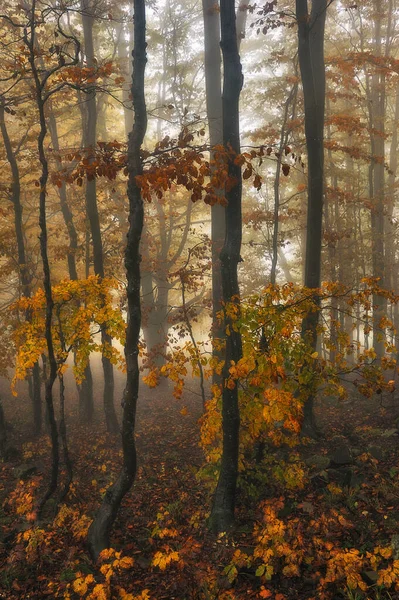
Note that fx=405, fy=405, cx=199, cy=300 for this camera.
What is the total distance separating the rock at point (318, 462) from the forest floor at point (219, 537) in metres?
0.02

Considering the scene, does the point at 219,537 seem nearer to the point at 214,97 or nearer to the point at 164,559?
the point at 164,559

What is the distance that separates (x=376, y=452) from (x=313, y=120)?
272 inches

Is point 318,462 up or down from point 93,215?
down

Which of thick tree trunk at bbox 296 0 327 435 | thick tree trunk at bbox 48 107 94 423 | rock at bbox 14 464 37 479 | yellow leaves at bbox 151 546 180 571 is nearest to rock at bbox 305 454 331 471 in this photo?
thick tree trunk at bbox 296 0 327 435

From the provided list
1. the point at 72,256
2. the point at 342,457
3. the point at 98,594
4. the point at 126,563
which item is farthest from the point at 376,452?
the point at 72,256

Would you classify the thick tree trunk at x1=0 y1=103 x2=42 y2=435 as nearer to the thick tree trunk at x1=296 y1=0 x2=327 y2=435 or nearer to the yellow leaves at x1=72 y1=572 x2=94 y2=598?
the yellow leaves at x1=72 y1=572 x2=94 y2=598

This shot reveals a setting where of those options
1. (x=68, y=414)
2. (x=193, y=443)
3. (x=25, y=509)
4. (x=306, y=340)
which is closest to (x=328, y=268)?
(x=193, y=443)

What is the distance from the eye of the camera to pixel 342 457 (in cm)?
746

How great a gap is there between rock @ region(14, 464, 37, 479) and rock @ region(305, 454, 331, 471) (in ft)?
21.2

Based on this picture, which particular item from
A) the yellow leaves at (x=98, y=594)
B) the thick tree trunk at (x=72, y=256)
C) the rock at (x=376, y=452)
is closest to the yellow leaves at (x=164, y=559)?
the yellow leaves at (x=98, y=594)

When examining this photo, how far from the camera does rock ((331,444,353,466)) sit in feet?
24.2

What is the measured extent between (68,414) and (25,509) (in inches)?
345

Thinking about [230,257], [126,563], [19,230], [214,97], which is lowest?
[126,563]

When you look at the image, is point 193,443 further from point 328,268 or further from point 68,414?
point 328,268
